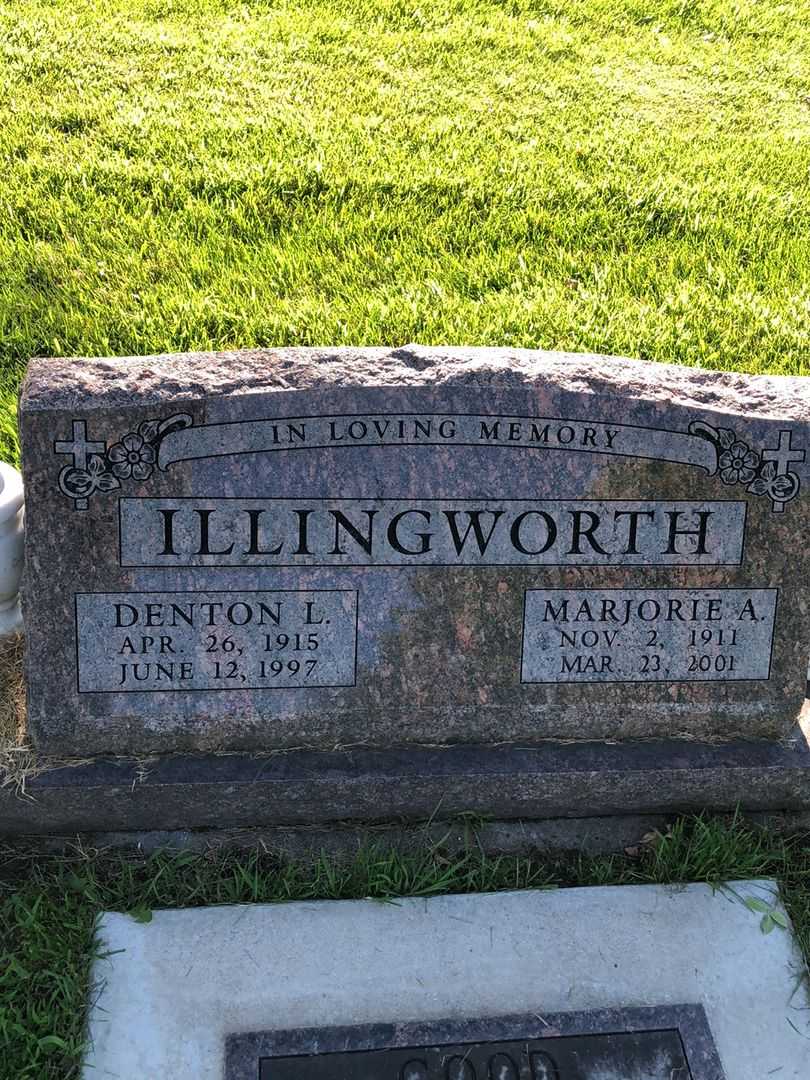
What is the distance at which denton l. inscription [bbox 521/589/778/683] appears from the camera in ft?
10.3

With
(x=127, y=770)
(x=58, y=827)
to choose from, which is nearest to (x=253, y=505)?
(x=127, y=770)

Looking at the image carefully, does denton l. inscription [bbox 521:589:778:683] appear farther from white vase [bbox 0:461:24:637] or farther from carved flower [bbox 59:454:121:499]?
white vase [bbox 0:461:24:637]

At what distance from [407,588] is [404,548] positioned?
110 mm

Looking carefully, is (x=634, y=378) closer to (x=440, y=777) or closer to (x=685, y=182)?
(x=440, y=777)

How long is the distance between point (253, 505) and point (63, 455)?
478 millimetres

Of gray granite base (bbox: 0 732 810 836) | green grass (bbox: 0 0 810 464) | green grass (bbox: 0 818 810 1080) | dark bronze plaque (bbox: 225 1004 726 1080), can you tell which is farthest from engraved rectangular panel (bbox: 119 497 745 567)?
green grass (bbox: 0 0 810 464)

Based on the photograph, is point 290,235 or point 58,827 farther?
point 290,235

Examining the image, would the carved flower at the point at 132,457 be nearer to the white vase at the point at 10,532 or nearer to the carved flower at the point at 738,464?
the white vase at the point at 10,532

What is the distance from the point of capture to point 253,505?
2.97 m

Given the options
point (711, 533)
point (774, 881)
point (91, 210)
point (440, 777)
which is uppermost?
point (91, 210)

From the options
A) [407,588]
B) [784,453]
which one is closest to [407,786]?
[407,588]

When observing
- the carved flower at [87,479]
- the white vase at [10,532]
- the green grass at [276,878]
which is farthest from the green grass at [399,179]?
the green grass at [276,878]

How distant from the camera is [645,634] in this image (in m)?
3.18

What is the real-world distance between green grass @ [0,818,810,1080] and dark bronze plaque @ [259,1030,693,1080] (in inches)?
15.4
